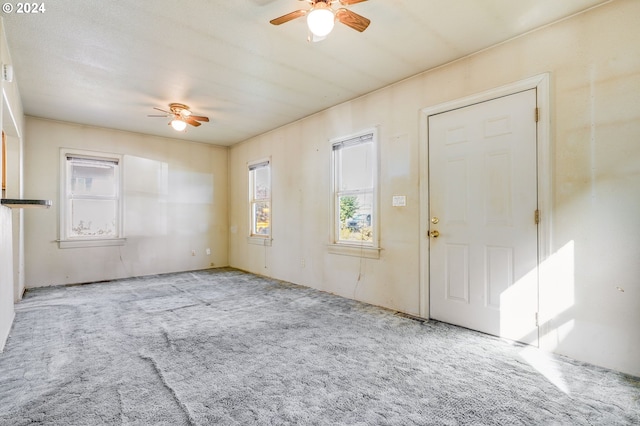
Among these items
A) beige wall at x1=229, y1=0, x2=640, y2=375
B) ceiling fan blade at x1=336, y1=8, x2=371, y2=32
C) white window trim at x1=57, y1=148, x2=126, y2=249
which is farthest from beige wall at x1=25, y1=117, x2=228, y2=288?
ceiling fan blade at x1=336, y1=8, x2=371, y2=32

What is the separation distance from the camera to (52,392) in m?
1.95

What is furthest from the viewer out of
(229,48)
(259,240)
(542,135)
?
(259,240)

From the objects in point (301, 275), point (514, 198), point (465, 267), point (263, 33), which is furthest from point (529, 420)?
point (301, 275)

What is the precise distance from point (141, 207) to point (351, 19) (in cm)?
525

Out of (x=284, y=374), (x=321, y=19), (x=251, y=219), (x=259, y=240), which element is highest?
(x=321, y=19)

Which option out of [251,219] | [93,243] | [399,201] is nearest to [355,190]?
[399,201]

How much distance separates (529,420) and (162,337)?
2.86 m

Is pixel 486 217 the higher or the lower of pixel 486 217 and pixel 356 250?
the higher

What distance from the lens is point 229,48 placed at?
115 inches

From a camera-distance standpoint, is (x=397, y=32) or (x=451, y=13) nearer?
(x=451, y=13)

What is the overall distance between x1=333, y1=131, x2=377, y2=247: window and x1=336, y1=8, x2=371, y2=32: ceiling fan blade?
5.93ft

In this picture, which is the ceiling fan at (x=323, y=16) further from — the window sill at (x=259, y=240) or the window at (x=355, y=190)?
the window sill at (x=259, y=240)

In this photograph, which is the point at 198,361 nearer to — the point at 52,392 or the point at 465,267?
the point at 52,392

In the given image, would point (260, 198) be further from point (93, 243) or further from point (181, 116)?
point (93, 243)
